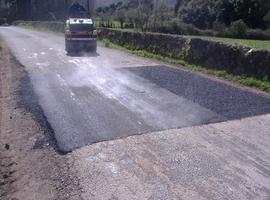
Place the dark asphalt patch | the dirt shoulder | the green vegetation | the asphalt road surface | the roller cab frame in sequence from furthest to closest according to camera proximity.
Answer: the green vegetation, the roller cab frame, the dark asphalt patch, the asphalt road surface, the dirt shoulder

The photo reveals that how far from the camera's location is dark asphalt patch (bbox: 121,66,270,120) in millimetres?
10281

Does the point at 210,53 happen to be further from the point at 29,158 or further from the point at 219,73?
the point at 29,158

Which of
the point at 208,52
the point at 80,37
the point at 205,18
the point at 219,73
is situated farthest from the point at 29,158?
the point at 205,18

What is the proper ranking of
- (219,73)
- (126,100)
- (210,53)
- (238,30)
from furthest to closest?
1. (238,30)
2. (210,53)
3. (219,73)
4. (126,100)

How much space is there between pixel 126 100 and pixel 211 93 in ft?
8.38

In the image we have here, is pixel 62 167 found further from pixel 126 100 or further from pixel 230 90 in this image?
pixel 230 90

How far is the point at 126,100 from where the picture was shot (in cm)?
1140

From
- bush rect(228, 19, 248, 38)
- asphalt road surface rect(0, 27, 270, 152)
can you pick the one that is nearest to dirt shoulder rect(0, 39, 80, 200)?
asphalt road surface rect(0, 27, 270, 152)

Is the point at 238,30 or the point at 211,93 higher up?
the point at 211,93

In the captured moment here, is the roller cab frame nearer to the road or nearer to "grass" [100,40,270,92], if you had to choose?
"grass" [100,40,270,92]

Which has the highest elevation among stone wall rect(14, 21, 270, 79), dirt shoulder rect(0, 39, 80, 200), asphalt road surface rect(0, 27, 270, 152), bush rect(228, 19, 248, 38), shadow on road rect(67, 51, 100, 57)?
stone wall rect(14, 21, 270, 79)

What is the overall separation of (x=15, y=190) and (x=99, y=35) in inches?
1058

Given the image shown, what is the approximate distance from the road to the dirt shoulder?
0.8 inches

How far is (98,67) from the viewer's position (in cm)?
1717
